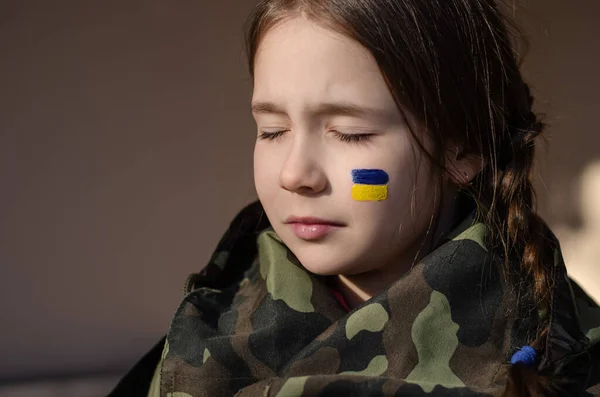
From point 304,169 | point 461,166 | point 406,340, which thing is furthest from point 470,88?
point 406,340

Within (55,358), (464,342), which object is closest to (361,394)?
(464,342)

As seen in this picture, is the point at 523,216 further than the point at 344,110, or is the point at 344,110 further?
the point at 523,216

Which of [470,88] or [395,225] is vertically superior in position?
[470,88]

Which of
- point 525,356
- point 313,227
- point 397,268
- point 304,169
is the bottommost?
point 525,356

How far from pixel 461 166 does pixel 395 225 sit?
194mm

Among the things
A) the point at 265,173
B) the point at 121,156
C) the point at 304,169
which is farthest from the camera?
the point at 121,156

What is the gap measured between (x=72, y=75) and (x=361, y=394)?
5.51ft

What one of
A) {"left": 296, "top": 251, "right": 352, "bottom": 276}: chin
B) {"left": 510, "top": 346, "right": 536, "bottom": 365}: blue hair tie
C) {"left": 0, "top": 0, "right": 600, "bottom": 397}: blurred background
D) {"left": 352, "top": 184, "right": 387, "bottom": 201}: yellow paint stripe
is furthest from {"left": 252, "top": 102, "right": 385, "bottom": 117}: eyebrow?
{"left": 0, "top": 0, "right": 600, "bottom": 397}: blurred background

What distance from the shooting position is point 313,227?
1.60m

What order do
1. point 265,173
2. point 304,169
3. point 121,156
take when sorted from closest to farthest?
1. point 304,169
2. point 265,173
3. point 121,156

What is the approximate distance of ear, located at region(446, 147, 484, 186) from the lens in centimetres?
167

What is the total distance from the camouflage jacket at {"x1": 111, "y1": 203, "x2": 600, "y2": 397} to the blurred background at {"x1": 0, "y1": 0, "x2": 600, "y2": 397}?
1232 millimetres

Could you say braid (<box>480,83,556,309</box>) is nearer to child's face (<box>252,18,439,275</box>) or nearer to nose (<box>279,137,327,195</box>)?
child's face (<box>252,18,439,275</box>)

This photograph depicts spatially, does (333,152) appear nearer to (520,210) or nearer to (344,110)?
(344,110)
